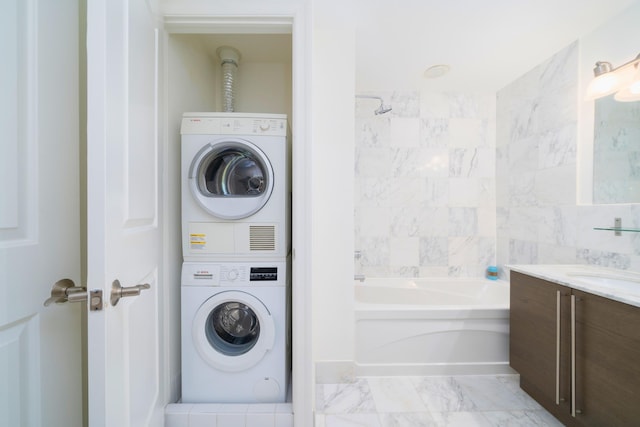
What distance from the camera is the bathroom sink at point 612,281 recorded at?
1.21m

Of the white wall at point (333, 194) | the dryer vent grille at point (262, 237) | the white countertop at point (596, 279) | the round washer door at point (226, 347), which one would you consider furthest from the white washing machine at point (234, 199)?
the white countertop at point (596, 279)

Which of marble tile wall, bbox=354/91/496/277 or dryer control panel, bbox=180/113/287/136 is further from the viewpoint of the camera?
marble tile wall, bbox=354/91/496/277

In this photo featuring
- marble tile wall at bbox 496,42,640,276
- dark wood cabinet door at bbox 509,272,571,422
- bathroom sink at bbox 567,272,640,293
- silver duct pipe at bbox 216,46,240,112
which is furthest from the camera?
silver duct pipe at bbox 216,46,240,112

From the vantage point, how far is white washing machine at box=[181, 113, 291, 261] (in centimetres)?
145

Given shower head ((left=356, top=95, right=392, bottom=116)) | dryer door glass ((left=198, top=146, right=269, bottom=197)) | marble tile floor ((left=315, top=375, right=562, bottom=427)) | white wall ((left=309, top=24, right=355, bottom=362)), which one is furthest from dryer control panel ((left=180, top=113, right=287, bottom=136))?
marble tile floor ((left=315, top=375, right=562, bottom=427))

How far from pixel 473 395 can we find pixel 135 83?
2495 mm

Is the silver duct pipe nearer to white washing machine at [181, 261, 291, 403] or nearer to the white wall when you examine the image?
the white wall

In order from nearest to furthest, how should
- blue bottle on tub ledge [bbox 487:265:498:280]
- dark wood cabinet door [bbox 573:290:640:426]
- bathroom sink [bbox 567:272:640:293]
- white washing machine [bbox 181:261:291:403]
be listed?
dark wood cabinet door [bbox 573:290:640:426] < bathroom sink [bbox 567:272:640:293] < white washing machine [bbox 181:261:291:403] < blue bottle on tub ledge [bbox 487:265:498:280]

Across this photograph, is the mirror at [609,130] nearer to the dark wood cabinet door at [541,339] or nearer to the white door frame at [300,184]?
the dark wood cabinet door at [541,339]

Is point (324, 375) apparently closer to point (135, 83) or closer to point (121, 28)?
point (135, 83)

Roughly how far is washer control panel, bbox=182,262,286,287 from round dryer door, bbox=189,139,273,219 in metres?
0.30

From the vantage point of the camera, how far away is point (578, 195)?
185 centimetres

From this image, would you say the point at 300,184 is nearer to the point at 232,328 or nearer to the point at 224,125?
the point at 224,125

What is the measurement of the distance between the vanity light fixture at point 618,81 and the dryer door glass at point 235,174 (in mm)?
2190
